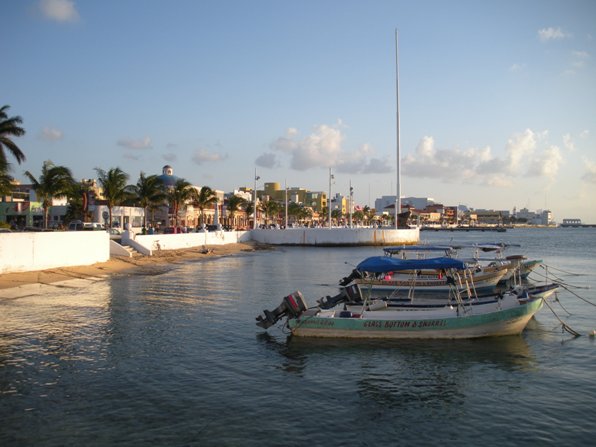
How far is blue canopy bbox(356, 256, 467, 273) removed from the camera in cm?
2377

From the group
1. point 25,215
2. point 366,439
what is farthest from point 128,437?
point 25,215

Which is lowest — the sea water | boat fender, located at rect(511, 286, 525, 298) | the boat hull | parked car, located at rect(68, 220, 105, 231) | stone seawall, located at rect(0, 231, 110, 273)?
the sea water

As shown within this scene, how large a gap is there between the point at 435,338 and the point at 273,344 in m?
6.95

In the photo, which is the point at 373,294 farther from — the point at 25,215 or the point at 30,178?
the point at 25,215

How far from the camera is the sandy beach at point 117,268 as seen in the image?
1380 inches

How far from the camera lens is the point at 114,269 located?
4619 cm

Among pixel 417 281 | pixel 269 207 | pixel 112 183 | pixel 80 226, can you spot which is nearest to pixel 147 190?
pixel 112 183

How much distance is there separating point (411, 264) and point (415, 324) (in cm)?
349

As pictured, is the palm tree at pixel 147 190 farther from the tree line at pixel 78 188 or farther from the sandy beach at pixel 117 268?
the sandy beach at pixel 117 268

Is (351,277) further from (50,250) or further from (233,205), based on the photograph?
(233,205)

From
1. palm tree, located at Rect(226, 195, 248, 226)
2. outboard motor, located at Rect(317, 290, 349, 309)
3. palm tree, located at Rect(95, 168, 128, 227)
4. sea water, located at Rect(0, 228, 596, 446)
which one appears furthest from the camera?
palm tree, located at Rect(226, 195, 248, 226)

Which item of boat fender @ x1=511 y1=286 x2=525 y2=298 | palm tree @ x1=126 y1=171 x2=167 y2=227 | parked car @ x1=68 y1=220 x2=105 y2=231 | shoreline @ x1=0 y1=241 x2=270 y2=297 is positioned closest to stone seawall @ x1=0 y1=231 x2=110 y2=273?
shoreline @ x1=0 y1=241 x2=270 y2=297

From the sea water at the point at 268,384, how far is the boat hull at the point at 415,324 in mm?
479

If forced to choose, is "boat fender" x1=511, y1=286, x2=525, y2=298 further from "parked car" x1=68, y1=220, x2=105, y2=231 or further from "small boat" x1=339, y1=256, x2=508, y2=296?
"parked car" x1=68, y1=220, x2=105, y2=231
